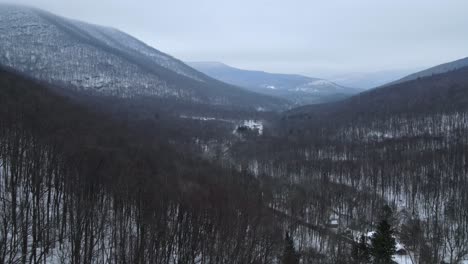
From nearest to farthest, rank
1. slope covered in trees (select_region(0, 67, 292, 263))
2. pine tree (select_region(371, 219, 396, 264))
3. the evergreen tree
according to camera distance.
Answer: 1. slope covered in trees (select_region(0, 67, 292, 263))
2. pine tree (select_region(371, 219, 396, 264))
3. the evergreen tree

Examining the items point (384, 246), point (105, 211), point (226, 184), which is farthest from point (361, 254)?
point (226, 184)

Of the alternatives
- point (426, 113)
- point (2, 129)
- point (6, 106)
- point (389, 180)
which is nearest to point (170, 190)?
point (2, 129)

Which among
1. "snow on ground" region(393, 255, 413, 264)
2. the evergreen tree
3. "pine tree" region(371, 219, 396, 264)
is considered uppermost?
"pine tree" region(371, 219, 396, 264)

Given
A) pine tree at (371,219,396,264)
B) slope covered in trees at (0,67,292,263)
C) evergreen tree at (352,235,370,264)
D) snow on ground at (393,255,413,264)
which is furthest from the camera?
snow on ground at (393,255,413,264)

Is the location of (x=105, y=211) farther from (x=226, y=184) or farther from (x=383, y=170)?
(x=383, y=170)

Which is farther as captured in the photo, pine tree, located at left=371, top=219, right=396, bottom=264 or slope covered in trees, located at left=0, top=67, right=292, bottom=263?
pine tree, located at left=371, top=219, right=396, bottom=264

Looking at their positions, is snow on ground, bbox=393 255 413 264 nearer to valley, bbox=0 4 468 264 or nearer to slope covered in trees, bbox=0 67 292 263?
valley, bbox=0 4 468 264

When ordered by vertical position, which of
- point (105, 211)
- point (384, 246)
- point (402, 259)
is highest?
point (105, 211)

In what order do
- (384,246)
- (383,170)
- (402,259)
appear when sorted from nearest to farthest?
(384,246)
(402,259)
(383,170)

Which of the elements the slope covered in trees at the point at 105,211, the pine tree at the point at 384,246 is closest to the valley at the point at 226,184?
the pine tree at the point at 384,246

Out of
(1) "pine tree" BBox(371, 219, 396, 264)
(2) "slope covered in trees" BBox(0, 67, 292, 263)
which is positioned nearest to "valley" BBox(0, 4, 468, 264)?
(1) "pine tree" BBox(371, 219, 396, 264)

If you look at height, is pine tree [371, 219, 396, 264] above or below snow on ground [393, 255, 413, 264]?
above


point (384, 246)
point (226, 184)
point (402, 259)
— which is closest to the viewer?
point (384, 246)
